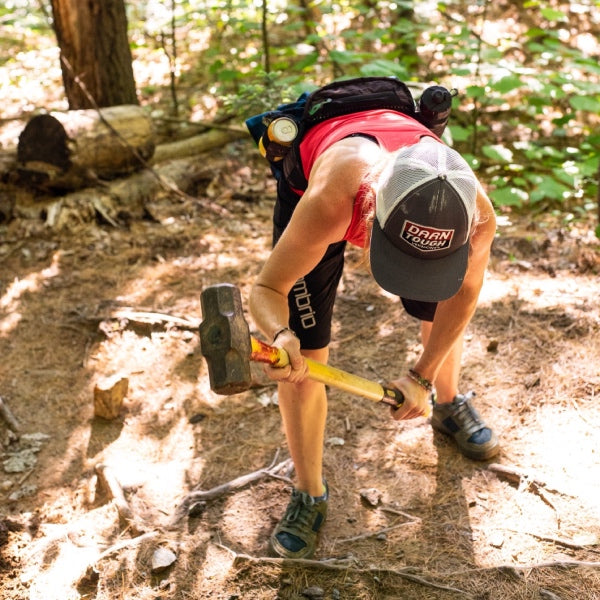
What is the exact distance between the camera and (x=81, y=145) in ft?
17.3

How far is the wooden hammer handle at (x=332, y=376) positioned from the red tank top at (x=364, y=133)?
0.49 metres

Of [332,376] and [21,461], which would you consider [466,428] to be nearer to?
[332,376]

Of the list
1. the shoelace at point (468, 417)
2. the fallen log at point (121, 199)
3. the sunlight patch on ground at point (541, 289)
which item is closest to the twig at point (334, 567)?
the shoelace at point (468, 417)

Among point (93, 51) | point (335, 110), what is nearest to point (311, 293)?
point (335, 110)

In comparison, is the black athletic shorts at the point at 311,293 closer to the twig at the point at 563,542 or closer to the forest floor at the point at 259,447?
the forest floor at the point at 259,447

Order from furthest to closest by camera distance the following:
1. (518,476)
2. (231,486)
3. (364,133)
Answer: (231,486)
(518,476)
(364,133)

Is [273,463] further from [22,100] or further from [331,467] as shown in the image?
[22,100]

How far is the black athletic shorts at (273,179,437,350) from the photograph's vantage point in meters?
2.35

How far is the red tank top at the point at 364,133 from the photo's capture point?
194cm

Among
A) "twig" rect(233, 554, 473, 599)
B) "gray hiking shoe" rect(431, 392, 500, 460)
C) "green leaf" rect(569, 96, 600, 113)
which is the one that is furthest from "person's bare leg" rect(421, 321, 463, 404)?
"green leaf" rect(569, 96, 600, 113)

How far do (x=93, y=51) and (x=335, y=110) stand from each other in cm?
432

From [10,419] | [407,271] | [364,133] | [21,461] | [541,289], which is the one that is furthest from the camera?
[541,289]

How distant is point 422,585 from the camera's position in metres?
2.39

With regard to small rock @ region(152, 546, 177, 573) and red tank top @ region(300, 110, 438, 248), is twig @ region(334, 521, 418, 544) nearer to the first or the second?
small rock @ region(152, 546, 177, 573)
